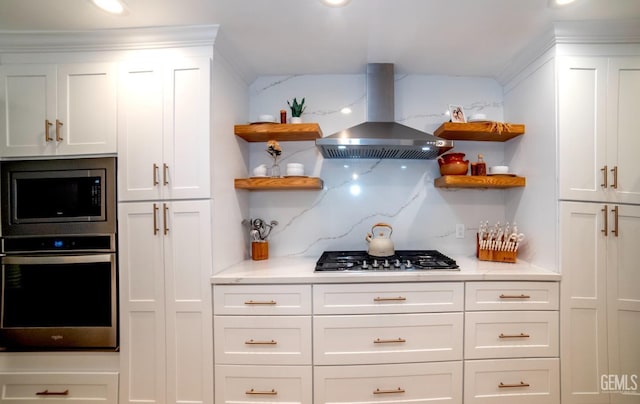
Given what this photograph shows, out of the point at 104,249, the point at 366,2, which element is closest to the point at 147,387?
the point at 104,249

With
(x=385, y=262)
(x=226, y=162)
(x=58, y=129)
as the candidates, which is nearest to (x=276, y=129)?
(x=226, y=162)

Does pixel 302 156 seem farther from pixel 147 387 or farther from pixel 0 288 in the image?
pixel 0 288

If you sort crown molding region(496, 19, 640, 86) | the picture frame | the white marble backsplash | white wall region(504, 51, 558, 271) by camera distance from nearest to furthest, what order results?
crown molding region(496, 19, 640, 86), white wall region(504, 51, 558, 271), the picture frame, the white marble backsplash

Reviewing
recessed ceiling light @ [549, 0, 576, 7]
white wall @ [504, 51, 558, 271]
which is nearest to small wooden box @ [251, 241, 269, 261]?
white wall @ [504, 51, 558, 271]

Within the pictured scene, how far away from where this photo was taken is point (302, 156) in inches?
88.5

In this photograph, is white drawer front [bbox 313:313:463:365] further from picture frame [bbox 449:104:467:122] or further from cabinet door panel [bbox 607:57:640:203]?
picture frame [bbox 449:104:467:122]

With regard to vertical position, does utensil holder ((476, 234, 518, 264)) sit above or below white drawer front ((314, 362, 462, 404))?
above

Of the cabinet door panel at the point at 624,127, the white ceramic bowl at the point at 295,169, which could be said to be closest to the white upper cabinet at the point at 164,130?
the white ceramic bowl at the point at 295,169

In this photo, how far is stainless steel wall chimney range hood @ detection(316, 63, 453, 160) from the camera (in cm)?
176

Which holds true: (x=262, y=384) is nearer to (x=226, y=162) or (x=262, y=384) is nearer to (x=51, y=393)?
(x=51, y=393)

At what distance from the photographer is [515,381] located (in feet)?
5.36

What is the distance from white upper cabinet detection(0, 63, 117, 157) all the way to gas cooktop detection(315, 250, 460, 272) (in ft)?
4.95

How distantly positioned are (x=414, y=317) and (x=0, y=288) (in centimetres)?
244

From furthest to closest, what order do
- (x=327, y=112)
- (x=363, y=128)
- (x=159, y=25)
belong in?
(x=327, y=112), (x=363, y=128), (x=159, y=25)
